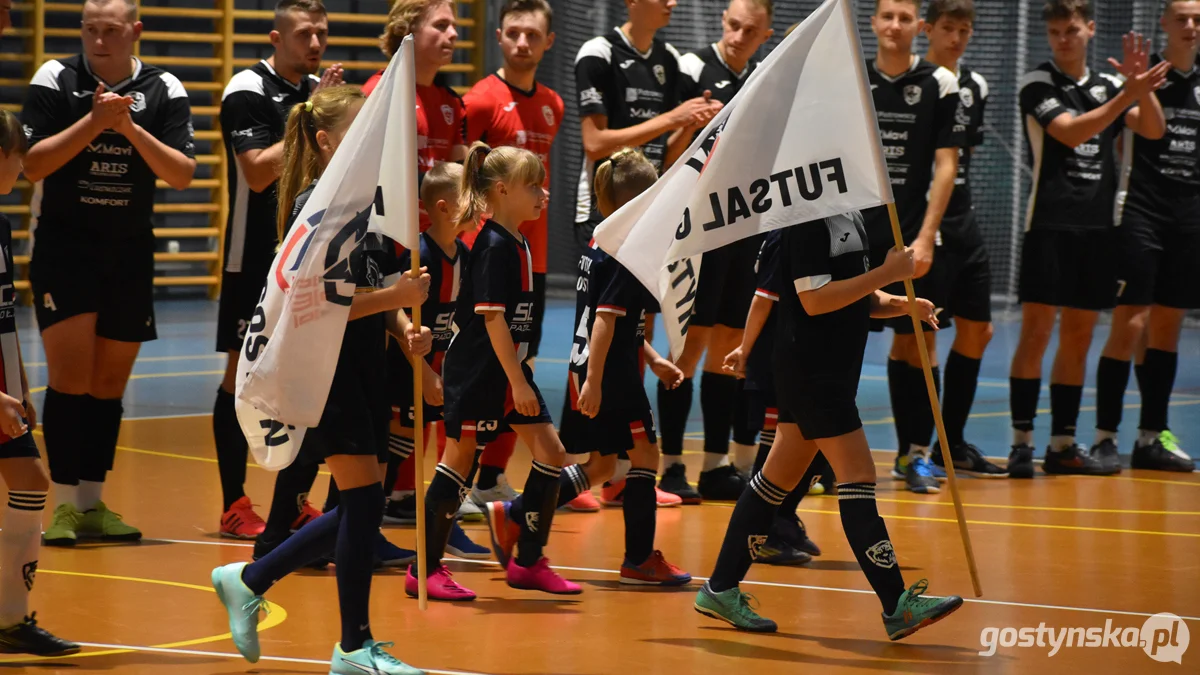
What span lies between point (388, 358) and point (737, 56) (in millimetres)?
2411

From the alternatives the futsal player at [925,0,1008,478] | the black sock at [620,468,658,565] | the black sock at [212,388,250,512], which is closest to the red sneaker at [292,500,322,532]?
the black sock at [212,388,250,512]

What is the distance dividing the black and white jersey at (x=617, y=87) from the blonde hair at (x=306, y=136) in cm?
258

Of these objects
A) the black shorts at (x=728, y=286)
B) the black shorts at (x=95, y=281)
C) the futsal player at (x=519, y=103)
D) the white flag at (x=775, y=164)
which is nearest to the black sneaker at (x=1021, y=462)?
the black shorts at (x=728, y=286)

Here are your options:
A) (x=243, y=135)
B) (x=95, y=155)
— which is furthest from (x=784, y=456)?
(x=95, y=155)

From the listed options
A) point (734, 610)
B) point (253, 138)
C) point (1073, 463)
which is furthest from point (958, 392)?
point (253, 138)

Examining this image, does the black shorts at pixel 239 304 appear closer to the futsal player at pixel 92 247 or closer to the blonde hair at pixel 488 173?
the futsal player at pixel 92 247

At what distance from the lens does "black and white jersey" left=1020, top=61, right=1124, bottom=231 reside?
7426 mm

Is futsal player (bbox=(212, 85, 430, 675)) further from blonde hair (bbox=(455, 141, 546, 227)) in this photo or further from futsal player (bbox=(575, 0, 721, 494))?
futsal player (bbox=(575, 0, 721, 494))

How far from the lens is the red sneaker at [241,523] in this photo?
5.60 metres

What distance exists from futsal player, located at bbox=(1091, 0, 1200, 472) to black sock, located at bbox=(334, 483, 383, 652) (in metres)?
4.83

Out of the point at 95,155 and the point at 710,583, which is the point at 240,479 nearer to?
the point at 95,155

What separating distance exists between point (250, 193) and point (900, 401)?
3.35 meters

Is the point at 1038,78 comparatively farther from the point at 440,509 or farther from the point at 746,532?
the point at 440,509

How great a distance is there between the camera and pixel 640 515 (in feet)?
16.7
